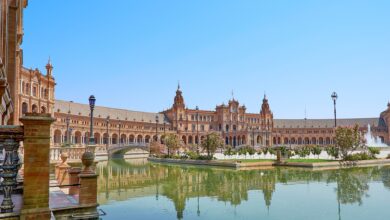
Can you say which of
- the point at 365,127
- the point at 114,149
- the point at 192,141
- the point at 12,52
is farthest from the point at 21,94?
the point at 365,127

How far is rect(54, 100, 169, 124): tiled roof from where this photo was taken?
279 ft

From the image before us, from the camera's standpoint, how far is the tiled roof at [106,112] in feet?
279

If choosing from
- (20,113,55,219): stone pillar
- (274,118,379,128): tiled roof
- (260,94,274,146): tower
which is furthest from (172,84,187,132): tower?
(20,113,55,219): stone pillar

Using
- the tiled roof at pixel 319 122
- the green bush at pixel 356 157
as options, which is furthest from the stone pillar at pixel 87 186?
the tiled roof at pixel 319 122

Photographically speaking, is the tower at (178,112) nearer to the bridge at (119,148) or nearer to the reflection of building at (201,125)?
the reflection of building at (201,125)

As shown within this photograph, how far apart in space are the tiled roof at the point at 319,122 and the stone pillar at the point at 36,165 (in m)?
132

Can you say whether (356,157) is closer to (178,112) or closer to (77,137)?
(77,137)

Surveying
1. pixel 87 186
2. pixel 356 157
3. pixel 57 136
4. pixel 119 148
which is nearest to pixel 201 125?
pixel 119 148

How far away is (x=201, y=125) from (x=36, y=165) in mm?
111482

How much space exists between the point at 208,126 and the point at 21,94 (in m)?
71.4

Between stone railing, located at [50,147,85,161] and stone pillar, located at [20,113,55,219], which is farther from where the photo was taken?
stone railing, located at [50,147,85,161]

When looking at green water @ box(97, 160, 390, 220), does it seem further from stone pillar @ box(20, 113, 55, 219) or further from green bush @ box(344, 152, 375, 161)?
green bush @ box(344, 152, 375, 161)

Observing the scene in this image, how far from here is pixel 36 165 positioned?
5801 millimetres

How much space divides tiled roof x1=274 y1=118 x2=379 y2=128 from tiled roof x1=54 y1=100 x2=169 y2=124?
167 ft
